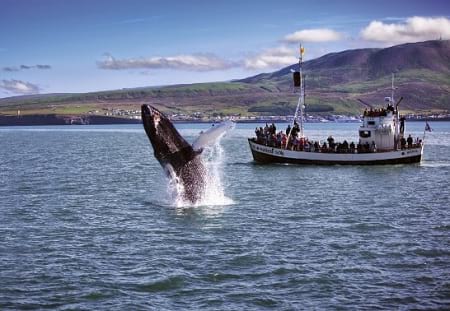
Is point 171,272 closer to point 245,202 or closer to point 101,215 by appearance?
point 101,215

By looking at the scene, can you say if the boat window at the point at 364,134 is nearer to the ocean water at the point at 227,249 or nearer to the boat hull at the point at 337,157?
the boat hull at the point at 337,157

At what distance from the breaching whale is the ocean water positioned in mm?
1444

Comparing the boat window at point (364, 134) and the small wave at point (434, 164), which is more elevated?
the boat window at point (364, 134)

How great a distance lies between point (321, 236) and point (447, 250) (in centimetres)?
444

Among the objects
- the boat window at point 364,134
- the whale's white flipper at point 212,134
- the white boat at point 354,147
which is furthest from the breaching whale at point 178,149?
the boat window at point 364,134

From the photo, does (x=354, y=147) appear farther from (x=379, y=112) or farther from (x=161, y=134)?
(x=161, y=134)

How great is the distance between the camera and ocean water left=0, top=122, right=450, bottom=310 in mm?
16672

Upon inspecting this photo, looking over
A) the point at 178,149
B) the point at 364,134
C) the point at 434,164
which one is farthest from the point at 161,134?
the point at 434,164

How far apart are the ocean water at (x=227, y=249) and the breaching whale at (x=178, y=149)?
1.44 m

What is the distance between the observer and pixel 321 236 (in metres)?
23.8

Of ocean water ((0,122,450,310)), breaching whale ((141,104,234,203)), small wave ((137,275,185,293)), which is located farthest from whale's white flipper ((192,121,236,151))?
small wave ((137,275,185,293))

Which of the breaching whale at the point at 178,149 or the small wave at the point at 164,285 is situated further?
the breaching whale at the point at 178,149

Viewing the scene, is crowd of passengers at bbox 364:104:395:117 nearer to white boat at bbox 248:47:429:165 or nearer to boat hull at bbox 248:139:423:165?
white boat at bbox 248:47:429:165

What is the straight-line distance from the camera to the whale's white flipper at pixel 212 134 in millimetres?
21116
